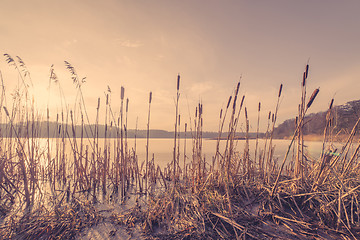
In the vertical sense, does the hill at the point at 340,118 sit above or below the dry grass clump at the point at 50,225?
above

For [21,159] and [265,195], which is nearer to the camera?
[265,195]

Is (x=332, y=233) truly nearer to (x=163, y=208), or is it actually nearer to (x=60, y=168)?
(x=163, y=208)

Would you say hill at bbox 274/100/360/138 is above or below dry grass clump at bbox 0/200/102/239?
above

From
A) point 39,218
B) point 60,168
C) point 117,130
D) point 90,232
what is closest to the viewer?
point 90,232

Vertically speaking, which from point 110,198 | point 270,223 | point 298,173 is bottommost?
point 110,198

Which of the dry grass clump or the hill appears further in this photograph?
the hill

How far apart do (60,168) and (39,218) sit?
216cm

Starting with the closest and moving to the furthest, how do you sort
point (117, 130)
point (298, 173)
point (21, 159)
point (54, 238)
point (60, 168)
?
point (54, 238), point (298, 173), point (21, 159), point (117, 130), point (60, 168)

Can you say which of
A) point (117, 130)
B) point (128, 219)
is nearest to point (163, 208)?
point (128, 219)

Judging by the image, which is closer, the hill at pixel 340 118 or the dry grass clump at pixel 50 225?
the dry grass clump at pixel 50 225

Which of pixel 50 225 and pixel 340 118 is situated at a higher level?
pixel 340 118

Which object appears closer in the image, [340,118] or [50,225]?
[50,225]

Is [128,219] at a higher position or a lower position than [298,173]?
lower

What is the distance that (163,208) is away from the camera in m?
2.09
